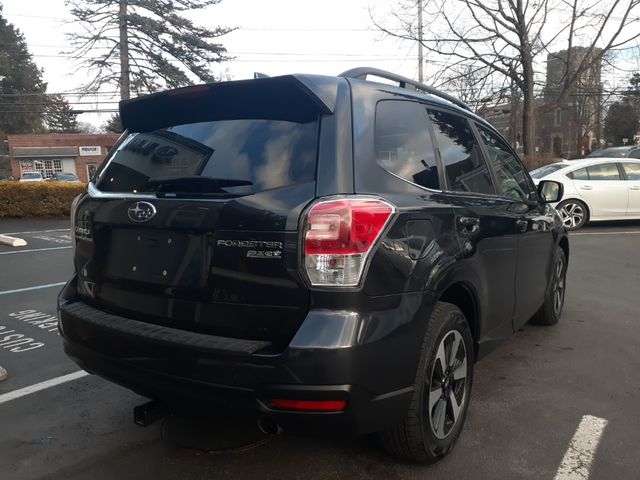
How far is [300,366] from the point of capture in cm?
203

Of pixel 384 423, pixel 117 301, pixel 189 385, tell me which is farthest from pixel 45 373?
pixel 384 423

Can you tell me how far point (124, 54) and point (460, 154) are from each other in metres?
27.3

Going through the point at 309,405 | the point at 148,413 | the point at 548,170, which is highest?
Answer: the point at 548,170

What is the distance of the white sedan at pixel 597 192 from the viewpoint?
37.1 ft

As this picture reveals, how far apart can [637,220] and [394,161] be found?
12.2 metres

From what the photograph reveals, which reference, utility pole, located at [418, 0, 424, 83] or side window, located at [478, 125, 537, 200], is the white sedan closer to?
side window, located at [478, 125, 537, 200]

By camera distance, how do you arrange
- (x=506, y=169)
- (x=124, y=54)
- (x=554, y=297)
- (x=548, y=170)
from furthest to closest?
(x=124, y=54)
(x=548, y=170)
(x=554, y=297)
(x=506, y=169)

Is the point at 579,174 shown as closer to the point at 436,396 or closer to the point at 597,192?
the point at 597,192

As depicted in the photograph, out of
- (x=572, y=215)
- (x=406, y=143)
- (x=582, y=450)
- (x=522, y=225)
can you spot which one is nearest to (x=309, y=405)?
(x=406, y=143)

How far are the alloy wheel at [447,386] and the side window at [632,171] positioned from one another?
10.7m

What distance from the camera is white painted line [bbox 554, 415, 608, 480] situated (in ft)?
8.48

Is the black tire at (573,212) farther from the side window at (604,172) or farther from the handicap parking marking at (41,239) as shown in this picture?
the handicap parking marking at (41,239)

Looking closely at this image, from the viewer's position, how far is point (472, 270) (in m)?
2.81

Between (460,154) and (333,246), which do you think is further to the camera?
(460,154)
